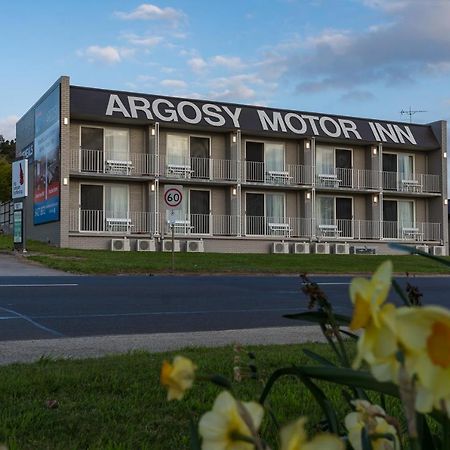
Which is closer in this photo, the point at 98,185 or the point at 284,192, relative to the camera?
the point at 98,185

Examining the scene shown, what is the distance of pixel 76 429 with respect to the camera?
12.7 ft

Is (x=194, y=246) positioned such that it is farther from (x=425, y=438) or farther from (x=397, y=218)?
(x=425, y=438)

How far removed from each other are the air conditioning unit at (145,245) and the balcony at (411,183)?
540 inches

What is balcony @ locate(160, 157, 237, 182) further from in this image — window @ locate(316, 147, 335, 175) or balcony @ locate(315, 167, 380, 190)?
window @ locate(316, 147, 335, 175)

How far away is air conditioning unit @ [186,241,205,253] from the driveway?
24.9 feet

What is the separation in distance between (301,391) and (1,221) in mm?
46102

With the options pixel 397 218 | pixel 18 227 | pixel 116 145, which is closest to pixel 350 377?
pixel 18 227

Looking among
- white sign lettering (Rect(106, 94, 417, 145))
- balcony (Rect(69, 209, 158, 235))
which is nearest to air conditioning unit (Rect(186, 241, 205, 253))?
balcony (Rect(69, 209, 158, 235))

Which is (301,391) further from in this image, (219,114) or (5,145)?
(5,145)

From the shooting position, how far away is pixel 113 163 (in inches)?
1171

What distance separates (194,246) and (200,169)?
4159 mm

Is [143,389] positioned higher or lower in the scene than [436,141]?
lower

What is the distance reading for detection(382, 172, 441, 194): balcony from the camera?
1409 inches

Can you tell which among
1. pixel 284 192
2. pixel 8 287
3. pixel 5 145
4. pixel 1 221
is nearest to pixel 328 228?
pixel 284 192
